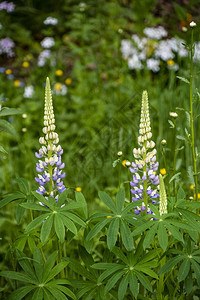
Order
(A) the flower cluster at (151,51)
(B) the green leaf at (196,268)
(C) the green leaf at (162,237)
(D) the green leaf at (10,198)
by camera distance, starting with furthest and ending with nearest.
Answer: (A) the flower cluster at (151,51) < (D) the green leaf at (10,198) < (B) the green leaf at (196,268) < (C) the green leaf at (162,237)

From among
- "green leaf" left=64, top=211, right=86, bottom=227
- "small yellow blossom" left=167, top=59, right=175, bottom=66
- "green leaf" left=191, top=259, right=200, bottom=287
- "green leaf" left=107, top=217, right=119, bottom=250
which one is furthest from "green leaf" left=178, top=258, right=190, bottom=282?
"small yellow blossom" left=167, top=59, right=175, bottom=66

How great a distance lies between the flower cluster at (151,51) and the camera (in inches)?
163

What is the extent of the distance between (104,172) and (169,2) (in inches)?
123

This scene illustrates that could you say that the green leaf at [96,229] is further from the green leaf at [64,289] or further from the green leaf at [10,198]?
the green leaf at [10,198]

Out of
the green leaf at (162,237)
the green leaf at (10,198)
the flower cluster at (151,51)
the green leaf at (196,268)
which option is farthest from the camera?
the flower cluster at (151,51)

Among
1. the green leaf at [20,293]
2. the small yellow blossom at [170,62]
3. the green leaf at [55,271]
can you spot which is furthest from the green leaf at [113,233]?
the small yellow blossom at [170,62]

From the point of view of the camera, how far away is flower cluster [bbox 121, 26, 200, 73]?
414 cm

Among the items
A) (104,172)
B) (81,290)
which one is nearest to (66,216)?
(81,290)

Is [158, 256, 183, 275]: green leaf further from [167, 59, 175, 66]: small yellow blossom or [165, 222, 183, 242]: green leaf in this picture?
[167, 59, 175, 66]: small yellow blossom

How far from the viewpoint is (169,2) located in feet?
17.3

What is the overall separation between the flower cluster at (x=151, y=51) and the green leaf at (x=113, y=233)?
276cm

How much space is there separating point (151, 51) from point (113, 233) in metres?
3.21

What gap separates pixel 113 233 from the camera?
148 cm

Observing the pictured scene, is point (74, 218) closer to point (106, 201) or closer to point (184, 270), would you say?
point (106, 201)
